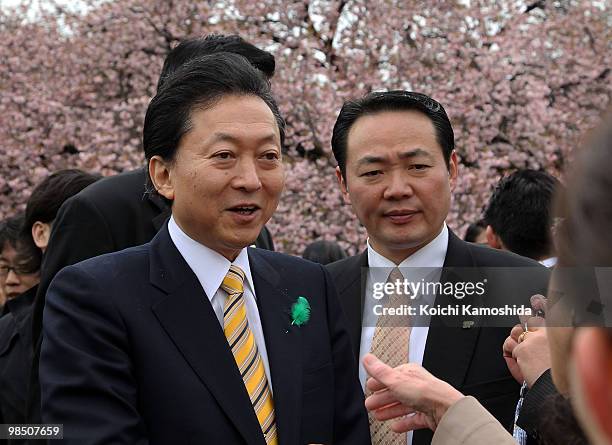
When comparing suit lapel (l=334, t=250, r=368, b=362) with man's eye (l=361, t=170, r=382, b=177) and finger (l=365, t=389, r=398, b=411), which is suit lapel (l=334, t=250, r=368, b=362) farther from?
finger (l=365, t=389, r=398, b=411)

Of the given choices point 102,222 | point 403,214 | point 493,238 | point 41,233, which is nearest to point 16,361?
point 41,233

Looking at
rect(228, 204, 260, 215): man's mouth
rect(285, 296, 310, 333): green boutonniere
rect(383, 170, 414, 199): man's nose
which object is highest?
rect(383, 170, 414, 199): man's nose

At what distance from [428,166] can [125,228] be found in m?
1.16

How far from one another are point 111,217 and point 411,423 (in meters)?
1.50

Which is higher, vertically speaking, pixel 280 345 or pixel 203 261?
pixel 203 261

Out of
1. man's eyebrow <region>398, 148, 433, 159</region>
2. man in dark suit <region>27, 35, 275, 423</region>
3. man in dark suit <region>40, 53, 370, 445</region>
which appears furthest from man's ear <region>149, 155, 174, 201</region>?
man's eyebrow <region>398, 148, 433, 159</region>

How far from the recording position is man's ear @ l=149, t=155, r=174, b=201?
97.7 inches

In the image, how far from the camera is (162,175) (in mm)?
2506

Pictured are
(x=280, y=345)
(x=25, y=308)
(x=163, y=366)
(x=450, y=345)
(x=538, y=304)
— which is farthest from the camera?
(x=25, y=308)

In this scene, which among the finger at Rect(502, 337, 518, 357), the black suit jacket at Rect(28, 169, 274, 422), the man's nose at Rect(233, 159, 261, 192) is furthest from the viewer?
the black suit jacket at Rect(28, 169, 274, 422)

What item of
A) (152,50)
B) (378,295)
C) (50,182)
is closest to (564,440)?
(378,295)

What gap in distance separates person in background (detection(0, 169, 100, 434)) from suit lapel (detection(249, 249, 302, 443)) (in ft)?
5.30

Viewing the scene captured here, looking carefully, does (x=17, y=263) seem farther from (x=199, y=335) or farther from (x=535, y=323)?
(x=535, y=323)

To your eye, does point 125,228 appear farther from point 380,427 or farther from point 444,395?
point 444,395
